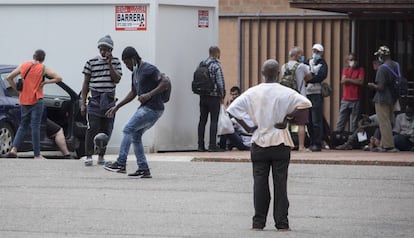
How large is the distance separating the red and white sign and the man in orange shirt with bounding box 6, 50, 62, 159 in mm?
3597

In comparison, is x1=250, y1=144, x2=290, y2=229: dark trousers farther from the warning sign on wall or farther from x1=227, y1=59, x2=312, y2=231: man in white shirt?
the warning sign on wall

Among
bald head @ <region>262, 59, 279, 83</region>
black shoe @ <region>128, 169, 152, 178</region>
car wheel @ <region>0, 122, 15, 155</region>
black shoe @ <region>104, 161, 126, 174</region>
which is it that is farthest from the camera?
car wheel @ <region>0, 122, 15, 155</region>

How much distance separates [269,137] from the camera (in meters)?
11.5

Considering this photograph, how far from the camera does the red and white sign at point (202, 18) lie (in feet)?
71.0

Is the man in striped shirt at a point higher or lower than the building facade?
lower

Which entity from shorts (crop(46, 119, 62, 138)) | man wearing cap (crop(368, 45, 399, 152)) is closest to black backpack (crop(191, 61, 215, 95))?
shorts (crop(46, 119, 62, 138))

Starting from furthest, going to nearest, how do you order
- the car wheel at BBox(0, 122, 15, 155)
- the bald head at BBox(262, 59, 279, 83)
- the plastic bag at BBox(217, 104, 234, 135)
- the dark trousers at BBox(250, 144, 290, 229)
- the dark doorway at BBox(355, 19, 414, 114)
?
1. the dark doorway at BBox(355, 19, 414, 114)
2. the plastic bag at BBox(217, 104, 234, 135)
3. the car wheel at BBox(0, 122, 15, 155)
4. the bald head at BBox(262, 59, 279, 83)
5. the dark trousers at BBox(250, 144, 290, 229)

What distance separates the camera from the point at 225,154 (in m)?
20.2

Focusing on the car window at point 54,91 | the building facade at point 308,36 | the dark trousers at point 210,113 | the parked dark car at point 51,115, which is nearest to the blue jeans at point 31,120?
the parked dark car at point 51,115

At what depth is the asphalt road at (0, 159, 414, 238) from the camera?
11.5 m

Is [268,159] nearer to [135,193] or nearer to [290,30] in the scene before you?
[135,193]

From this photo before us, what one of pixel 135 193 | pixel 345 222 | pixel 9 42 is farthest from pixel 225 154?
pixel 345 222

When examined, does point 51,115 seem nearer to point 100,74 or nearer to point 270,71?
point 100,74

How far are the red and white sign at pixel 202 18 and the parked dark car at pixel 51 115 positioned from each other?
278 centimetres
